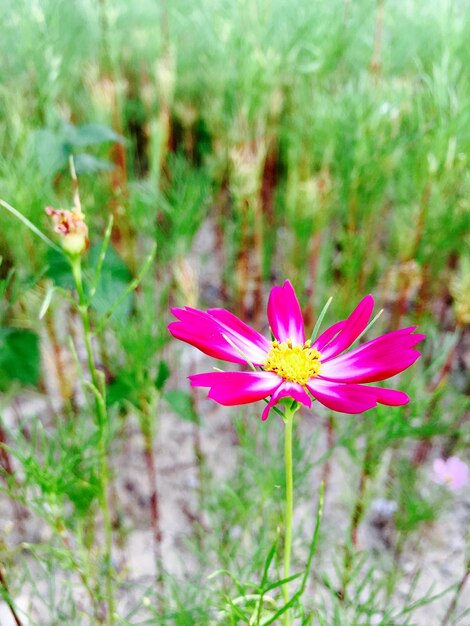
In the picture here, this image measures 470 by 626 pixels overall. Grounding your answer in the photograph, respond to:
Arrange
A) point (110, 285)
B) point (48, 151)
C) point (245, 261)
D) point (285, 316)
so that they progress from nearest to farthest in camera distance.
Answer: point (285, 316), point (110, 285), point (48, 151), point (245, 261)

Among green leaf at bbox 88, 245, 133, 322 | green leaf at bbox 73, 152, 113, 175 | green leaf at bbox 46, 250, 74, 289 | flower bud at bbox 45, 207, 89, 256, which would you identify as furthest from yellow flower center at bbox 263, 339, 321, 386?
green leaf at bbox 73, 152, 113, 175

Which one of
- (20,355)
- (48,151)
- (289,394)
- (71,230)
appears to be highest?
(48,151)

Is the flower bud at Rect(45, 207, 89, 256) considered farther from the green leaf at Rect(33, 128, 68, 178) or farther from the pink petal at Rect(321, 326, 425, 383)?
the green leaf at Rect(33, 128, 68, 178)

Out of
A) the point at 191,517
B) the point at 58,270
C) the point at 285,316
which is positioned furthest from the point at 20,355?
the point at 285,316

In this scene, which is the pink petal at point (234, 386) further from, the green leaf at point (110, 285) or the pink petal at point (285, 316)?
the green leaf at point (110, 285)

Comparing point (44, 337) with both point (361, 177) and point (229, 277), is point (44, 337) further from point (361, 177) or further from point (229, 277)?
point (361, 177)

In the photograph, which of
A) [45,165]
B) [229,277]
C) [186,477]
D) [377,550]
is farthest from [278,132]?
[377,550]

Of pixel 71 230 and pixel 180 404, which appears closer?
pixel 71 230

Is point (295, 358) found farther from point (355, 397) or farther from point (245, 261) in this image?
point (245, 261)
